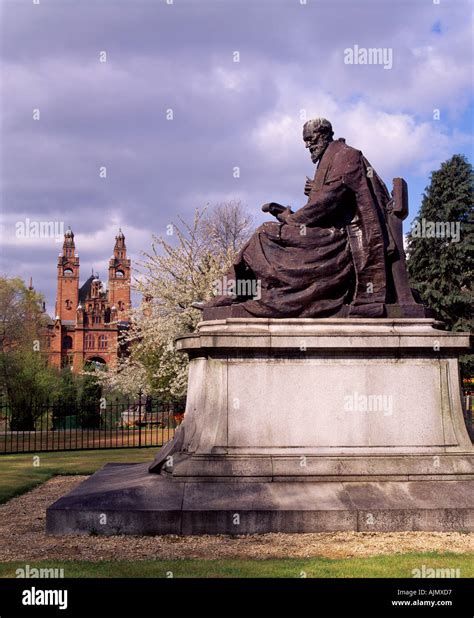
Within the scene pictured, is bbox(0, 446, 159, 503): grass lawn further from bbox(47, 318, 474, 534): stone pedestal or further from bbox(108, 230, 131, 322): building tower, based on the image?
bbox(108, 230, 131, 322): building tower

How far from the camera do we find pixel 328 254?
912cm

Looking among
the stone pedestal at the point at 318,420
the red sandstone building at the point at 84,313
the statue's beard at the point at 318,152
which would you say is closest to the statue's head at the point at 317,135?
the statue's beard at the point at 318,152

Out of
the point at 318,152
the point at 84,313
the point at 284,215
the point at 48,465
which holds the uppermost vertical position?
the point at 84,313

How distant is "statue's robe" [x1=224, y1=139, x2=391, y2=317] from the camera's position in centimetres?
888

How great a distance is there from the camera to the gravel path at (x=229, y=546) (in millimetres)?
6527

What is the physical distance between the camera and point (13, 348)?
162ft

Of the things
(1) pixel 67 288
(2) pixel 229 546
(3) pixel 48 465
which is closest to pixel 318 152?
(2) pixel 229 546

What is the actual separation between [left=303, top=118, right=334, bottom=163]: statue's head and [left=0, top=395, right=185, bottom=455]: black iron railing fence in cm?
1179

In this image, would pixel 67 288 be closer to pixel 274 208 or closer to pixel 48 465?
pixel 48 465

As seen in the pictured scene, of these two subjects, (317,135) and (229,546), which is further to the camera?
(317,135)

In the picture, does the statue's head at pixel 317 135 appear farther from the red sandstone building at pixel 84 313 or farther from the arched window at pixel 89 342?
the arched window at pixel 89 342

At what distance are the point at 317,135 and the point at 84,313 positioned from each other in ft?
400

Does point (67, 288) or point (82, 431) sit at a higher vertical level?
point (67, 288)

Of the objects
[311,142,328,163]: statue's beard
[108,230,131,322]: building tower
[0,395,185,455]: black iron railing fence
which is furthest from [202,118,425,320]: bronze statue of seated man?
[108,230,131,322]: building tower
